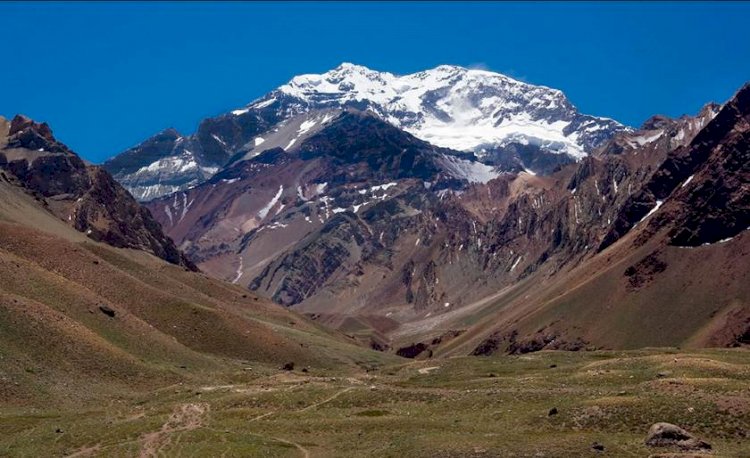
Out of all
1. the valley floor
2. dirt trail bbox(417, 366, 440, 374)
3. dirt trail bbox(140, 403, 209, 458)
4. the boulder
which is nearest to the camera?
the boulder

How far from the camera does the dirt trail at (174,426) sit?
71500 mm

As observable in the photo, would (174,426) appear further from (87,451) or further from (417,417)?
(417,417)

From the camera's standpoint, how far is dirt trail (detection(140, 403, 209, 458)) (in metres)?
71.5

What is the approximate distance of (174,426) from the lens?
80.1 meters

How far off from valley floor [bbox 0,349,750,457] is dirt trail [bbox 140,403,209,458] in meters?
0.17

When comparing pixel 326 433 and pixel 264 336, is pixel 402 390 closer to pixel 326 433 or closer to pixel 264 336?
pixel 326 433

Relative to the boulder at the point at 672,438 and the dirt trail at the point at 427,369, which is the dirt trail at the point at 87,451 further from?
the dirt trail at the point at 427,369

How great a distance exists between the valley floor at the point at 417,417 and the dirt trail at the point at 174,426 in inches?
6.8

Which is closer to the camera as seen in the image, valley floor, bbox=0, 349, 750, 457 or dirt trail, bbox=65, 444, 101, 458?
valley floor, bbox=0, 349, 750, 457

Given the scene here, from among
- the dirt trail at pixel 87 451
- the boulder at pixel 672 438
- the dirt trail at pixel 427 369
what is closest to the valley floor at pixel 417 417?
the dirt trail at pixel 87 451

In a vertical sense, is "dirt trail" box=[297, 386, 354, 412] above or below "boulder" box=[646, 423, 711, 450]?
below

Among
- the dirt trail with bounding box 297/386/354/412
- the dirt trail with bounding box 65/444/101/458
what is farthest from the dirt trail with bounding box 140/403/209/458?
the dirt trail with bounding box 297/386/354/412

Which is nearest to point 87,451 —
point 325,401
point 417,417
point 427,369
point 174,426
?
point 174,426

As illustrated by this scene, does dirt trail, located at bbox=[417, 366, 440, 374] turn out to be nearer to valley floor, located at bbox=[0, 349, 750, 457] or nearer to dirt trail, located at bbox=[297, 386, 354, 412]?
valley floor, located at bbox=[0, 349, 750, 457]
